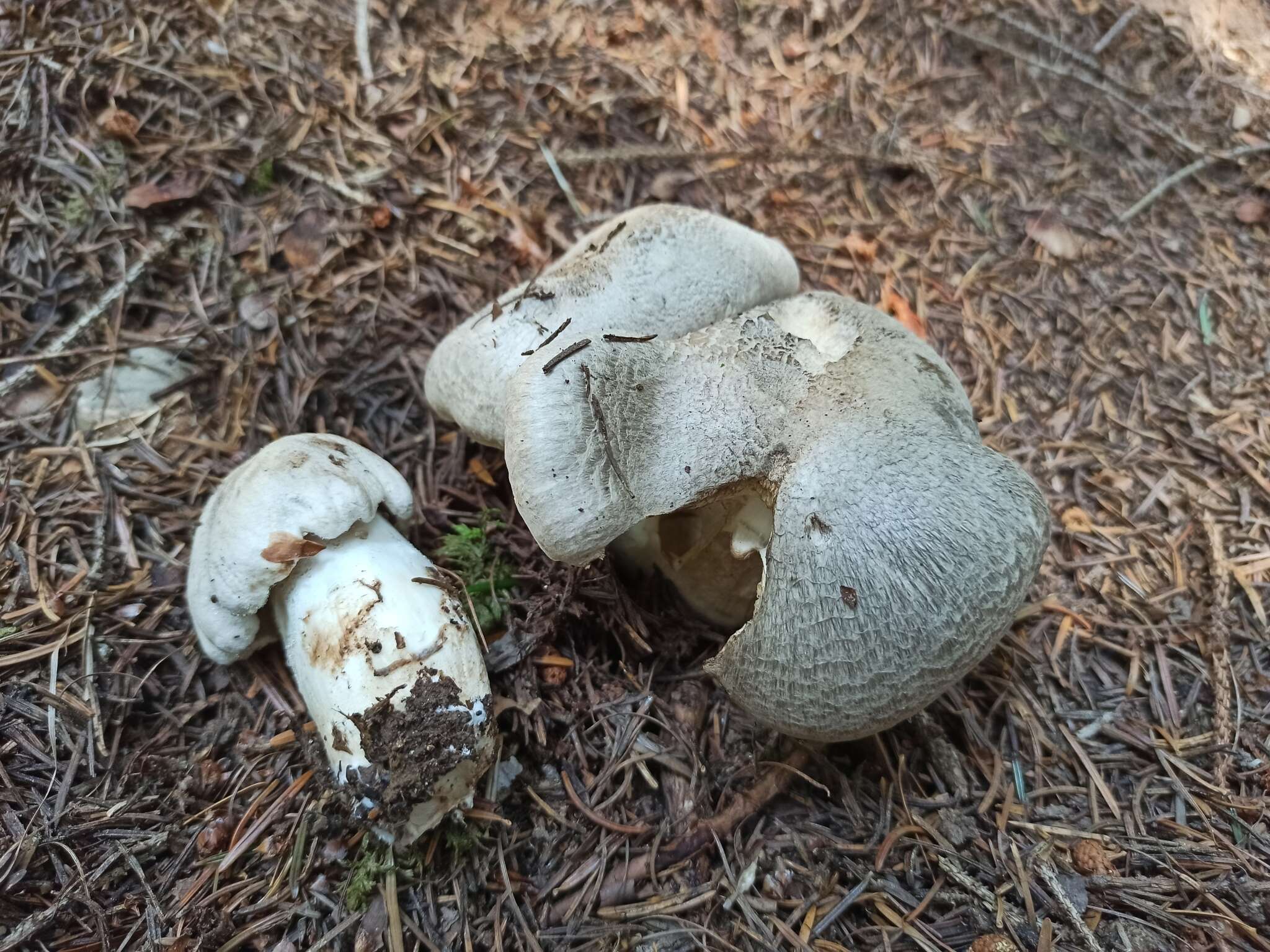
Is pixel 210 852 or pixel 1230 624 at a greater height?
pixel 1230 624

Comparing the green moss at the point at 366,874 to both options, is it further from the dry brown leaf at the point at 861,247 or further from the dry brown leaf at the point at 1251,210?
the dry brown leaf at the point at 1251,210

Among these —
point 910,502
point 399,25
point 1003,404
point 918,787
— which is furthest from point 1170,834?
point 399,25

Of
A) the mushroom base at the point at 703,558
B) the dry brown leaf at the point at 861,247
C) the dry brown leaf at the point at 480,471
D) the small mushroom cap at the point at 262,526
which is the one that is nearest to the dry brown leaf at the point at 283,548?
the small mushroom cap at the point at 262,526

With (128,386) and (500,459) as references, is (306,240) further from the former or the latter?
(500,459)

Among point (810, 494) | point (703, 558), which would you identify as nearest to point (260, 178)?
point (703, 558)

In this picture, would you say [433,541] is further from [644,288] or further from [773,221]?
[773,221]

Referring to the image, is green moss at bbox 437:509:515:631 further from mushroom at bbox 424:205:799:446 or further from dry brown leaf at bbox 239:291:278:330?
dry brown leaf at bbox 239:291:278:330
